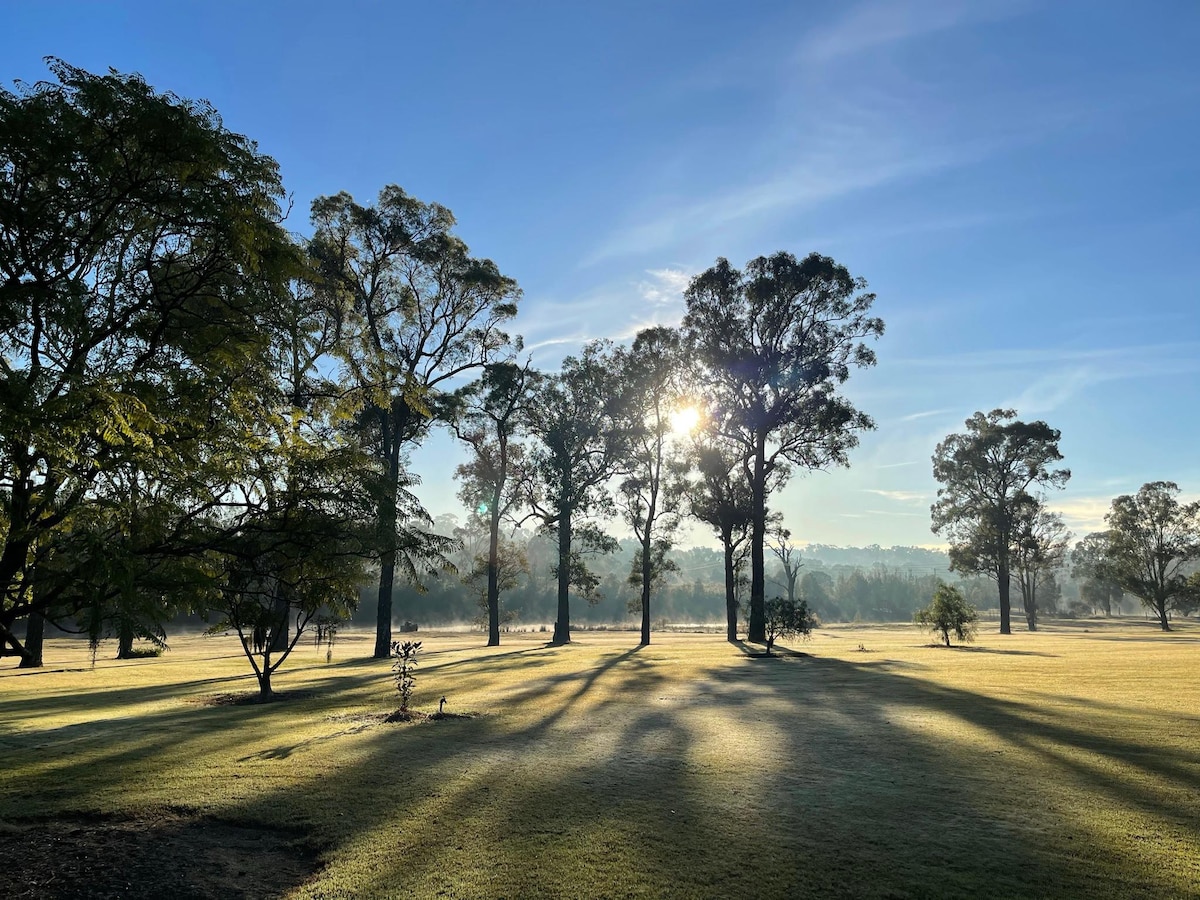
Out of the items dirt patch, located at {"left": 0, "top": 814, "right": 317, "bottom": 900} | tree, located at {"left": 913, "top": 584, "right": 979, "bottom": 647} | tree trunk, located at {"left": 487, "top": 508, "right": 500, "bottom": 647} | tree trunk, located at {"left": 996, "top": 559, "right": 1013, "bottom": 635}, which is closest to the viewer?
dirt patch, located at {"left": 0, "top": 814, "right": 317, "bottom": 900}

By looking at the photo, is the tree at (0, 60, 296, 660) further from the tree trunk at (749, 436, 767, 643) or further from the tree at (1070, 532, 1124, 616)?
Result: the tree at (1070, 532, 1124, 616)

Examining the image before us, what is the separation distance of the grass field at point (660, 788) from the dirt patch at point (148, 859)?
0.21ft

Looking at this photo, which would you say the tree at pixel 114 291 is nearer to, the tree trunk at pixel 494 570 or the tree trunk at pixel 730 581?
the tree trunk at pixel 494 570

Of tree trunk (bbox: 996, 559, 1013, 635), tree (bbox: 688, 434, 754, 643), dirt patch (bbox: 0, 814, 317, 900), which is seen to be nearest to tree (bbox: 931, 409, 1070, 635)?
tree trunk (bbox: 996, 559, 1013, 635)

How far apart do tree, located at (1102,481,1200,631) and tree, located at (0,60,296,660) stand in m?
83.4

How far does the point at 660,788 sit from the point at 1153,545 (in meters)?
79.9

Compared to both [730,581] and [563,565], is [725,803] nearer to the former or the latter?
[563,565]

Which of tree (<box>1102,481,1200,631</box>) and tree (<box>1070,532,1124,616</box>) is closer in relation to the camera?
tree (<box>1102,481,1200,631</box>)

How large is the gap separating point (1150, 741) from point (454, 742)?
1106 centimetres

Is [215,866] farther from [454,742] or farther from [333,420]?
[333,420]

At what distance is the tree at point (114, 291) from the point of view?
6.04 meters

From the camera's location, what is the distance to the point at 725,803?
25.9ft

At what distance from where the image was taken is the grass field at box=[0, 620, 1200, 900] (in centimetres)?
605

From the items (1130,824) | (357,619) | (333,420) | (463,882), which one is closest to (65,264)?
(333,420)
